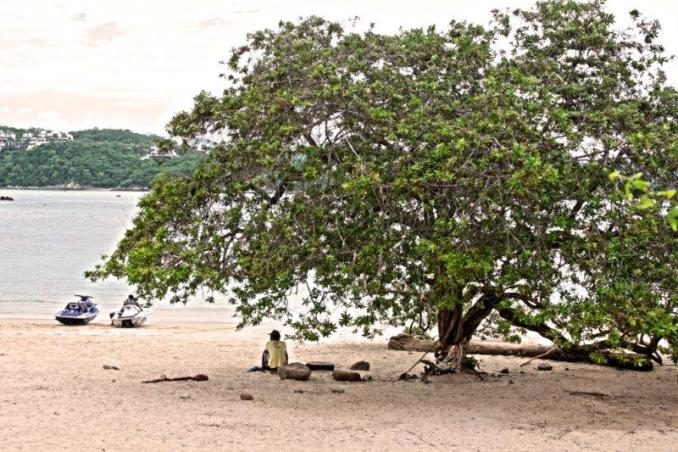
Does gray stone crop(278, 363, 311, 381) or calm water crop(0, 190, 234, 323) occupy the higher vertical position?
calm water crop(0, 190, 234, 323)

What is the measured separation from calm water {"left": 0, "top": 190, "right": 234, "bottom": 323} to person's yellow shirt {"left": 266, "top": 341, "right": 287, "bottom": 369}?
389cm

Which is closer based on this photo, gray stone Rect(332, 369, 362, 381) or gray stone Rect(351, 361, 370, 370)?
gray stone Rect(332, 369, 362, 381)

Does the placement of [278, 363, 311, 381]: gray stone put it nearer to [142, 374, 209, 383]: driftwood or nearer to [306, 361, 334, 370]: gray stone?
[306, 361, 334, 370]: gray stone

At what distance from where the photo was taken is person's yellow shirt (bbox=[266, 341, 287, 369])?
1770 cm

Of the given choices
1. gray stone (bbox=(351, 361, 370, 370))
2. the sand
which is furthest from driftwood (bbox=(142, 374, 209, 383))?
gray stone (bbox=(351, 361, 370, 370))

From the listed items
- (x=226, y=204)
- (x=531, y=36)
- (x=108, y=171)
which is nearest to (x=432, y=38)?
(x=531, y=36)

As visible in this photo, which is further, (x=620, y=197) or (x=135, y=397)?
(x=135, y=397)

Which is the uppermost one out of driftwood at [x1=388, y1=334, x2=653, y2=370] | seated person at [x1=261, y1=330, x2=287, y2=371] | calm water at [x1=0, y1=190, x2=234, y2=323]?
calm water at [x1=0, y1=190, x2=234, y2=323]

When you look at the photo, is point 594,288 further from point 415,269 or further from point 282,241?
point 282,241

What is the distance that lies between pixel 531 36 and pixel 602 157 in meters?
3.13

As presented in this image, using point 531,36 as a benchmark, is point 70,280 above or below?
below

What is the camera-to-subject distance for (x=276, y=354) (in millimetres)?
17766

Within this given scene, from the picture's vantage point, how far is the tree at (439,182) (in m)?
13.1

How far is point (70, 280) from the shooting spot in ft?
177
